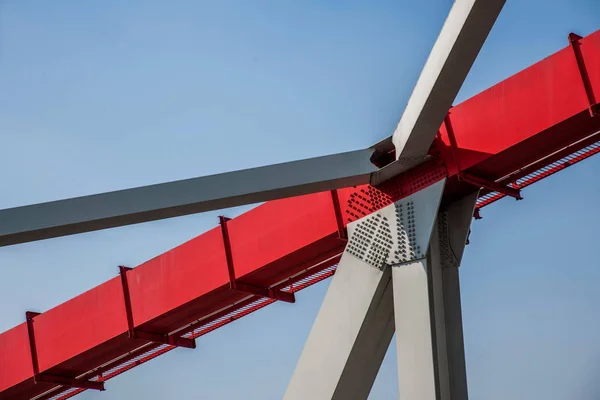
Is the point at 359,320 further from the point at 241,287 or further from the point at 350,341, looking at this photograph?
the point at 241,287

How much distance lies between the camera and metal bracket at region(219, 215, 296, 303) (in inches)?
390

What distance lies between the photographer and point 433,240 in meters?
7.85

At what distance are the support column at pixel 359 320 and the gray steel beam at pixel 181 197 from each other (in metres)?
0.57

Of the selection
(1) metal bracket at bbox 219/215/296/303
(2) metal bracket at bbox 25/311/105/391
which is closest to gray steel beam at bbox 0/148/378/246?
(1) metal bracket at bbox 219/215/296/303

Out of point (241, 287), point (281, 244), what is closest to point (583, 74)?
point (281, 244)

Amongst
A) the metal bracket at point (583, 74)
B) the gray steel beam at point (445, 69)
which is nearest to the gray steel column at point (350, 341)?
the gray steel beam at point (445, 69)

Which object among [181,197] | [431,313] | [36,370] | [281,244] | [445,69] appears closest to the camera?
[445,69]

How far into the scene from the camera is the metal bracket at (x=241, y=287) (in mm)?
9898

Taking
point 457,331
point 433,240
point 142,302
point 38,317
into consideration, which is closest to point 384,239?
point 433,240

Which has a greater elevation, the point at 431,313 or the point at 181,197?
the point at 181,197

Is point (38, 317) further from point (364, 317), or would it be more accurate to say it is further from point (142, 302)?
point (364, 317)

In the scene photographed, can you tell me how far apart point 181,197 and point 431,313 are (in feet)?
7.52

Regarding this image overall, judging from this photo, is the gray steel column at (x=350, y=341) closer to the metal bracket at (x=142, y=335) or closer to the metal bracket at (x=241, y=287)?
the metal bracket at (x=241, y=287)

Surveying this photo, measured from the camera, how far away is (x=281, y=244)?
935 cm
